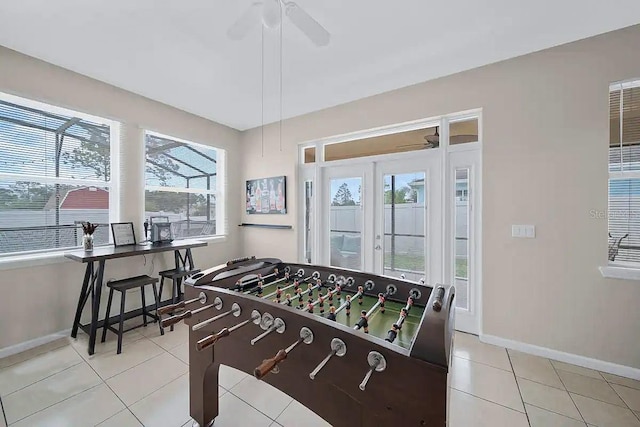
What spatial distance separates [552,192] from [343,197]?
2.20 m

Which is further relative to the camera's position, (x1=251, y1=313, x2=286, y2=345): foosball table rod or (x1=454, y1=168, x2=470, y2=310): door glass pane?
(x1=454, y1=168, x2=470, y2=310): door glass pane

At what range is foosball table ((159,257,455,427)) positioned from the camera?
0.86 m

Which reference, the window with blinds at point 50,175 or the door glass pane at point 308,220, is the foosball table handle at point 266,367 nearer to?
the door glass pane at point 308,220

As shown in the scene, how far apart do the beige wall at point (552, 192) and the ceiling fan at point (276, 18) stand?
1767 mm

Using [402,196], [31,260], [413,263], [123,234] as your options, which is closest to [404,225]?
[402,196]

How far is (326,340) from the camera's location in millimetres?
1019

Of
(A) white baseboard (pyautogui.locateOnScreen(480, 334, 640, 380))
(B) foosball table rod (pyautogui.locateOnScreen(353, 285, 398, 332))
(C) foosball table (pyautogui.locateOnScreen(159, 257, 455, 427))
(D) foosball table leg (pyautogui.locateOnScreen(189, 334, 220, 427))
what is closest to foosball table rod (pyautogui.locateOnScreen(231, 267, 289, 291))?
(C) foosball table (pyautogui.locateOnScreen(159, 257, 455, 427))

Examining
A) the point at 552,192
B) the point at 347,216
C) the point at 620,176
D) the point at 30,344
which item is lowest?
the point at 30,344

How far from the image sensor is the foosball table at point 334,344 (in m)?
0.86

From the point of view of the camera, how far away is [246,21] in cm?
160

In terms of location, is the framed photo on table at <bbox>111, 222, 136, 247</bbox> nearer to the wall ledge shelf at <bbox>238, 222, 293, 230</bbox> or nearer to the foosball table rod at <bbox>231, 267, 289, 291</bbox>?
the wall ledge shelf at <bbox>238, 222, 293, 230</bbox>

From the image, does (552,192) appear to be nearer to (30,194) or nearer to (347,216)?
(347,216)

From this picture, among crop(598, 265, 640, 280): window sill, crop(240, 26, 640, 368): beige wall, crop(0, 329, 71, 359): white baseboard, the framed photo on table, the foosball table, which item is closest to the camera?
the foosball table

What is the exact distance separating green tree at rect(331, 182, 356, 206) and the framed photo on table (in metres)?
2.57
